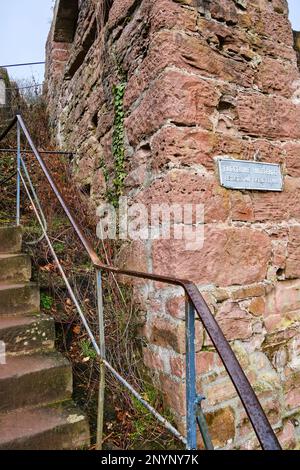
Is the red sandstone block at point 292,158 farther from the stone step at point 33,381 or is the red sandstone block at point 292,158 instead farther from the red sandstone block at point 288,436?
the stone step at point 33,381

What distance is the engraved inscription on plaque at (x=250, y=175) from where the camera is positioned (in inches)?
80.7

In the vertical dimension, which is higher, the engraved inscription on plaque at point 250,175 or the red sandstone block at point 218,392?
the engraved inscription on plaque at point 250,175

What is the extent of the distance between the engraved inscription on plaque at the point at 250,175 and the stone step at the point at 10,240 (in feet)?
5.47

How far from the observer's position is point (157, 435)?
74.5 inches

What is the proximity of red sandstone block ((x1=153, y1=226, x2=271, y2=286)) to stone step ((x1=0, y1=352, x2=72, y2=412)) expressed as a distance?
2.71 feet

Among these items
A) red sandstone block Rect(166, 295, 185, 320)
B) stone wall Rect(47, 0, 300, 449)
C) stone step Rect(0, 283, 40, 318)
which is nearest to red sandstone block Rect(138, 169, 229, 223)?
stone wall Rect(47, 0, 300, 449)

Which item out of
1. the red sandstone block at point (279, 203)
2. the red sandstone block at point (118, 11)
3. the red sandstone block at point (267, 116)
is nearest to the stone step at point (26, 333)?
the red sandstone block at point (279, 203)

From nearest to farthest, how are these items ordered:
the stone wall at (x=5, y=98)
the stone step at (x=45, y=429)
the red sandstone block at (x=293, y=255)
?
the stone step at (x=45, y=429), the red sandstone block at (x=293, y=255), the stone wall at (x=5, y=98)

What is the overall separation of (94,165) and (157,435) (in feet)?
7.78

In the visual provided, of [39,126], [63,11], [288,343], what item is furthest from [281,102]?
[39,126]

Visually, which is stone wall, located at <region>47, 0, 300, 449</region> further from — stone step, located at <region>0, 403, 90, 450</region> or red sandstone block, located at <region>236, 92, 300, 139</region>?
stone step, located at <region>0, 403, 90, 450</region>

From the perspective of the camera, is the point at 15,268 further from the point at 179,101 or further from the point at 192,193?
the point at 179,101

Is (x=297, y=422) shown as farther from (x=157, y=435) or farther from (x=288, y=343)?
(x=157, y=435)
